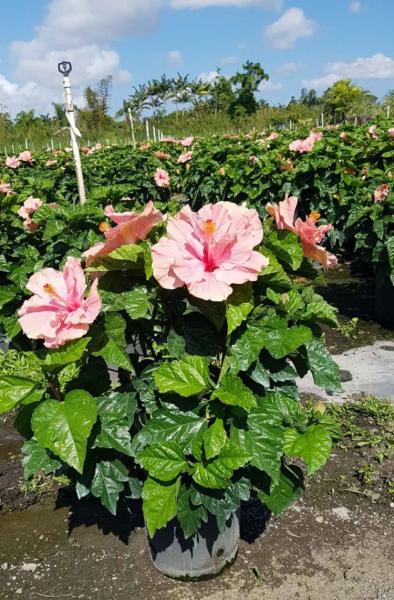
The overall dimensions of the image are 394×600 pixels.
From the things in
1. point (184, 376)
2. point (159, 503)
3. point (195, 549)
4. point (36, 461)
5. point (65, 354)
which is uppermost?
point (65, 354)

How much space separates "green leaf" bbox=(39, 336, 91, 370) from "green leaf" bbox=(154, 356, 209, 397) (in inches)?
8.1

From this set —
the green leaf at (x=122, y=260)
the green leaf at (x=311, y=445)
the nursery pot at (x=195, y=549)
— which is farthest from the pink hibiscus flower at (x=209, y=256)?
the nursery pot at (x=195, y=549)

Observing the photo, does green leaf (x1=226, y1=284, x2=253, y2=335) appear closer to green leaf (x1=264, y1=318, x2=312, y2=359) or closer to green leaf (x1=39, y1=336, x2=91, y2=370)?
green leaf (x1=264, y1=318, x2=312, y2=359)

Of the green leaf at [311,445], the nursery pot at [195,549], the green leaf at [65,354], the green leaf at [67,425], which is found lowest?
the nursery pot at [195,549]

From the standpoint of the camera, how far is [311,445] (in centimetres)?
156

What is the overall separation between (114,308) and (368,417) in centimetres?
191

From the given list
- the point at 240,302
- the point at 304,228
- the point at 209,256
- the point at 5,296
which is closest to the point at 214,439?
the point at 240,302

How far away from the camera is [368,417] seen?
9.46 feet

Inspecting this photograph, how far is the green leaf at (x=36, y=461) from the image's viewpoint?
60.6 inches

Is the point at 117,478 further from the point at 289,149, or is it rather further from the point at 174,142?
the point at 174,142

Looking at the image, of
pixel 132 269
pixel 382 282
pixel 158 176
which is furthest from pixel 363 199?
pixel 132 269

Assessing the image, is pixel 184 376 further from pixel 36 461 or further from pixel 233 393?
pixel 36 461

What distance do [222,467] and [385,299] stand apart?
2950mm

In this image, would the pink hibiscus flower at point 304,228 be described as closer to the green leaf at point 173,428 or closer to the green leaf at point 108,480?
the green leaf at point 173,428
